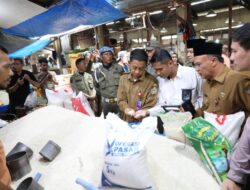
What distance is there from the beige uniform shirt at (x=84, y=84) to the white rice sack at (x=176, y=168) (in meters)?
2.62

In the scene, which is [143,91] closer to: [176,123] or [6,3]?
[176,123]

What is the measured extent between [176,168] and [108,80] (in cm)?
254

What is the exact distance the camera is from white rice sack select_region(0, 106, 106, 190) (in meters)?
1.16

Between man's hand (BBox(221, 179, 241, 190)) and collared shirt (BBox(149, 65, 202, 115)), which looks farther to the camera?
collared shirt (BBox(149, 65, 202, 115))

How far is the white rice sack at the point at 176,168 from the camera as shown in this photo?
0.99 m

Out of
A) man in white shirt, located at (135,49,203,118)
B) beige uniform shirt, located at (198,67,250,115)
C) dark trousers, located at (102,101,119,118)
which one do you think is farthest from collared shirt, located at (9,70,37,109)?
beige uniform shirt, located at (198,67,250,115)

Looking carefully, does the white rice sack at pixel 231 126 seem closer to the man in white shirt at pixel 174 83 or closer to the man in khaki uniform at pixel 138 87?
the man in white shirt at pixel 174 83

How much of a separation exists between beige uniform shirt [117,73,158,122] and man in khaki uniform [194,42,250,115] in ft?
1.72

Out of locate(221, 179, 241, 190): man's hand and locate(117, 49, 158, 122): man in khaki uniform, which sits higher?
locate(117, 49, 158, 122): man in khaki uniform

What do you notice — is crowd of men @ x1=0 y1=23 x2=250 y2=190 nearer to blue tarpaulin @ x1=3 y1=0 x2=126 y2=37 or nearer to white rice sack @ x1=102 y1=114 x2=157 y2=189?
white rice sack @ x1=102 y1=114 x2=157 y2=189

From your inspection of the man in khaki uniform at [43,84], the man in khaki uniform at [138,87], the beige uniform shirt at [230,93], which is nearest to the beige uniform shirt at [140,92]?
the man in khaki uniform at [138,87]

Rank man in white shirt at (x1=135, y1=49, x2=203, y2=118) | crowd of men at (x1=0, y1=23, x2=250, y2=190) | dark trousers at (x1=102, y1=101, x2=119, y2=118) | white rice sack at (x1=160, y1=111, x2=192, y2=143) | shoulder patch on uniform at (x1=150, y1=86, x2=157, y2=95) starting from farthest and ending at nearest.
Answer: dark trousers at (x1=102, y1=101, x2=119, y2=118) < shoulder patch on uniform at (x1=150, y1=86, x2=157, y2=95) < man in white shirt at (x1=135, y1=49, x2=203, y2=118) < white rice sack at (x1=160, y1=111, x2=192, y2=143) < crowd of men at (x1=0, y1=23, x2=250, y2=190)

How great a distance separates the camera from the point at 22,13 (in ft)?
14.1

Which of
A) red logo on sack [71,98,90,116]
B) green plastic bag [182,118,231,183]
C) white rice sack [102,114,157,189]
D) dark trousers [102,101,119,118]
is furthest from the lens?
dark trousers [102,101,119,118]
